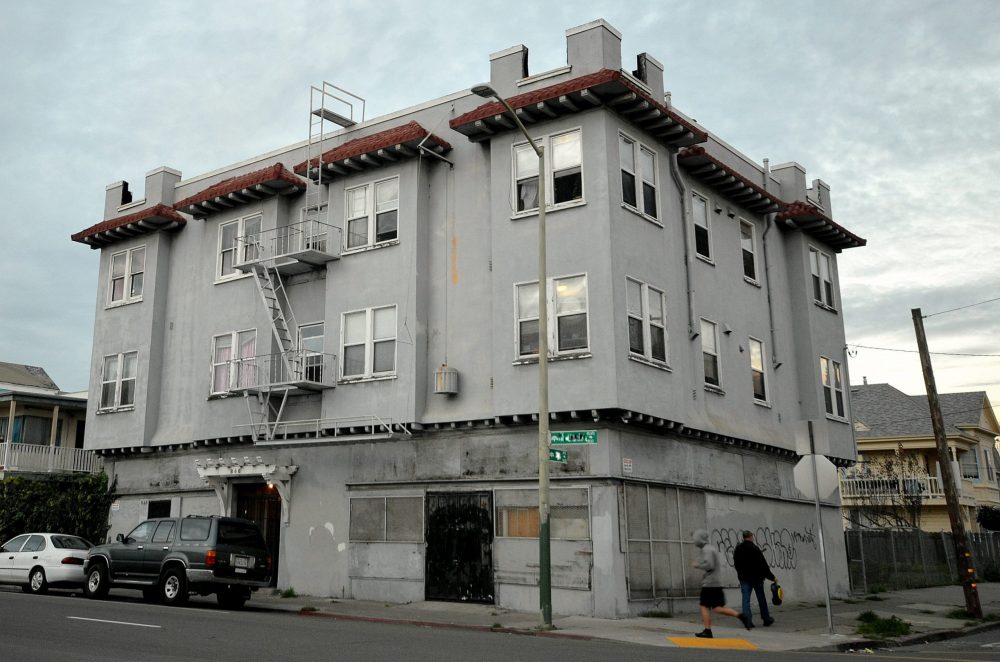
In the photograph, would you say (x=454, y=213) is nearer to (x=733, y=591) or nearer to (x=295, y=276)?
(x=295, y=276)

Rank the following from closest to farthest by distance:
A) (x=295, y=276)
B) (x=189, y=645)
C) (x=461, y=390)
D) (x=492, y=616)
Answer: (x=189, y=645) < (x=492, y=616) < (x=461, y=390) < (x=295, y=276)

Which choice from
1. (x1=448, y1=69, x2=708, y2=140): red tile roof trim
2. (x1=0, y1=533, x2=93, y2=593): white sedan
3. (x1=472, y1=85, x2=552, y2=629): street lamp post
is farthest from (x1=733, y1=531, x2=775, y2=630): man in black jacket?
(x1=0, y1=533, x2=93, y2=593): white sedan

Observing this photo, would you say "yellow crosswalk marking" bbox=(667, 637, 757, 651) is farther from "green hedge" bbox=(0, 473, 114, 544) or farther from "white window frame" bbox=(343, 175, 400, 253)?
"green hedge" bbox=(0, 473, 114, 544)

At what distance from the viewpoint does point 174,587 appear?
760 inches

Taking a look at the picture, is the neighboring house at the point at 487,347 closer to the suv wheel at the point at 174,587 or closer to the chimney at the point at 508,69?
the chimney at the point at 508,69

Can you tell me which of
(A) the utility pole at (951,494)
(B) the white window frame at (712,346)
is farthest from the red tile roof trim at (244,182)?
(A) the utility pole at (951,494)

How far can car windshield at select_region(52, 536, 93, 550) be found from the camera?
22734 mm

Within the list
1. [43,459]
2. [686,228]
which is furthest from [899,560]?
[43,459]

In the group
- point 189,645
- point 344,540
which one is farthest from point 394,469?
point 189,645

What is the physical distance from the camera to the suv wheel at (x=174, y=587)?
750 inches

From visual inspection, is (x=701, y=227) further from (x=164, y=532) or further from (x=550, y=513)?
(x=164, y=532)

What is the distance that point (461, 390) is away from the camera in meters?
21.7

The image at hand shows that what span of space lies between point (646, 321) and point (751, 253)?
774cm

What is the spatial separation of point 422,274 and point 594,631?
10.1 metres
